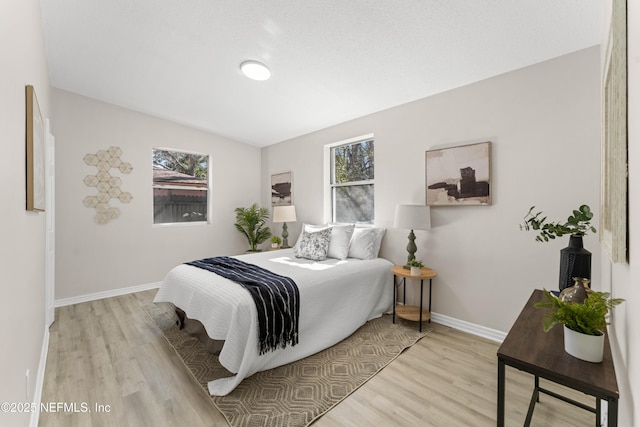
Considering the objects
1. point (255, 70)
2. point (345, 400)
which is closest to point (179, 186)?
point (255, 70)

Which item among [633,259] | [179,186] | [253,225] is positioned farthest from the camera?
[253,225]

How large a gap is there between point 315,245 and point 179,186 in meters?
2.80

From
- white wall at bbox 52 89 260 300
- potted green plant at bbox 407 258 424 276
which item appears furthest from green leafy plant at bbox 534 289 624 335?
white wall at bbox 52 89 260 300

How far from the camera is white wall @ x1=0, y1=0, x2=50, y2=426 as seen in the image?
1057 millimetres

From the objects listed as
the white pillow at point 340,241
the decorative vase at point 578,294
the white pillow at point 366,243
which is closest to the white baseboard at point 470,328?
the white pillow at point 366,243

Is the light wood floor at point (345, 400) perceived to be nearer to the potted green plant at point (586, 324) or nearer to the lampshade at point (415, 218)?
the potted green plant at point (586, 324)

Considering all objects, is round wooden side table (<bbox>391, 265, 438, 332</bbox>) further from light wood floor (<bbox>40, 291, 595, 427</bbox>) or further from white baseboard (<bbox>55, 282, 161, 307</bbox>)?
white baseboard (<bbox>55, 282, 161, 307</bbox>)

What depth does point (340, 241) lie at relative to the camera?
11.2ft

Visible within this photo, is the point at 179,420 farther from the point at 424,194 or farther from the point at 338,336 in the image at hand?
the point at 424,194

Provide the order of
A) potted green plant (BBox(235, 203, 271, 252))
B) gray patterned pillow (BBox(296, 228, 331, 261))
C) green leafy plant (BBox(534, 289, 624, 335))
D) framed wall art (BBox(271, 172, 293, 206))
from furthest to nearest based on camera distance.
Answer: potted green plant (BBox(235, 203, 271, 252)) → framed wall art (BBox(271, 172, 293, 206)) → gray patterned pillow (BBox(296, 228, 331, 261)) → green leafy plant (BBox(534, 289, 624, 335))

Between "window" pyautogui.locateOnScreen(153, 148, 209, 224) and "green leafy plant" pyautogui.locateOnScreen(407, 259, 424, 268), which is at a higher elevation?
"window" pyautogui.locateOnScreen(153, 148, 209, 224)

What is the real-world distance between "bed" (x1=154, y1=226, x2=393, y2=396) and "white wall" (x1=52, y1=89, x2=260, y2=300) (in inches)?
71.9

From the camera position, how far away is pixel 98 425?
164 centimetres

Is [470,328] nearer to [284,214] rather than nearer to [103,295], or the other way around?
[284,214]
